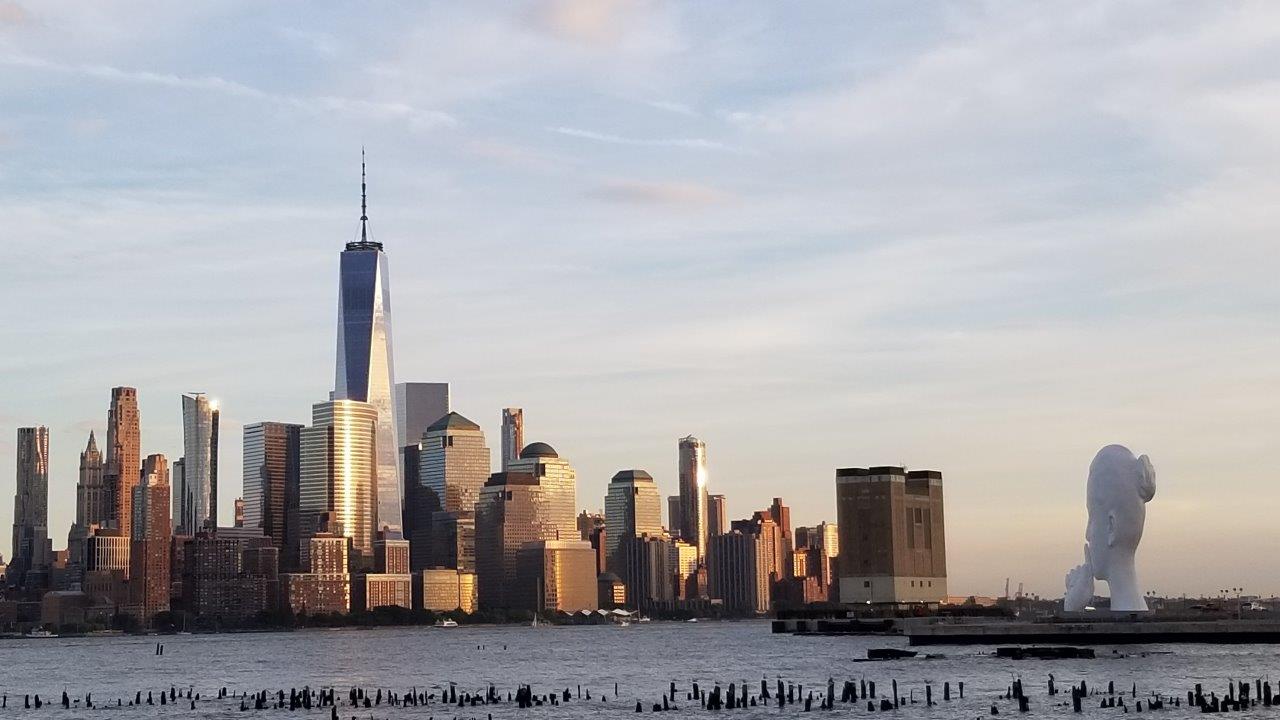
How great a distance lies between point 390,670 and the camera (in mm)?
193625

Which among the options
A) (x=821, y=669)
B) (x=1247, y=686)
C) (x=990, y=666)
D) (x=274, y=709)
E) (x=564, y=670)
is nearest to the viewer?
(x=1247, y=686)

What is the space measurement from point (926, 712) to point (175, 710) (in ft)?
182

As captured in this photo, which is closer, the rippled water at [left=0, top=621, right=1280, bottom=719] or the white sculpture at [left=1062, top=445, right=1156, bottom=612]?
the rippled water at [left=0, top=621, right=1280, bottom=719]

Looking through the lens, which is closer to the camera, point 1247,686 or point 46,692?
point 1247,686

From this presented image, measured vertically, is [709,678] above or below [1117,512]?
below

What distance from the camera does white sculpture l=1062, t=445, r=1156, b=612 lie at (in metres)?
163

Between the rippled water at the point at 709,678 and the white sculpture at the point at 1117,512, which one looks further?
the white sculpture at the point at 1117,512

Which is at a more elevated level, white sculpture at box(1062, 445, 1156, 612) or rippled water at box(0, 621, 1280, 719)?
white sculpture at box(1062, 445, 1156, 612)

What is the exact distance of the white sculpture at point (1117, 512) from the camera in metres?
163

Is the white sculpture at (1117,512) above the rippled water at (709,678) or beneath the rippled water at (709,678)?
above

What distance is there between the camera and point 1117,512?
16288 cm

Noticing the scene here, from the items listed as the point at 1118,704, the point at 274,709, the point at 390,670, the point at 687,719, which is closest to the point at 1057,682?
the point at 1118,704

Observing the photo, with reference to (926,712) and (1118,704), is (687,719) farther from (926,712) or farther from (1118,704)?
(1118,704)

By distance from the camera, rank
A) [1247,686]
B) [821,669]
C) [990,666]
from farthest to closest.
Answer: [821,669]
[990,666]
[1247,686]
